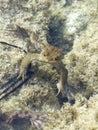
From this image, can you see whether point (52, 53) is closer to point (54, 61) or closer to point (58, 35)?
point (54, 61)

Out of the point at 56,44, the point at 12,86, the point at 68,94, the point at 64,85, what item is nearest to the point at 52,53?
the point at 64,85

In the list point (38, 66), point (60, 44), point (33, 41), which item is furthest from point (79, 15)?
point (38, 66)

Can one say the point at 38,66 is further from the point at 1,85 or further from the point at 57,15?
the point at 57,15

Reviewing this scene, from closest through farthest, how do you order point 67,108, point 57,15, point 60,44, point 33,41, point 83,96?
point 67,108 → point 83,96 → point 33,41 → point 60,44 → point 57,15

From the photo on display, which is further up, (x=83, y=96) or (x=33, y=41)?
(x=33, y=41)

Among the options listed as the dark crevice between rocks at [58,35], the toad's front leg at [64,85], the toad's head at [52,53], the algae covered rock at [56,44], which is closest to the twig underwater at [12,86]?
the algae covered rock at [56,44]

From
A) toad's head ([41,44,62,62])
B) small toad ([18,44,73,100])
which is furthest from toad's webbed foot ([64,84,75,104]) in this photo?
toad's head ([41,44,62,62])
